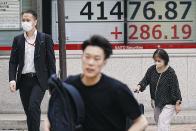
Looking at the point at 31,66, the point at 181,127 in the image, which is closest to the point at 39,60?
the point at 31,66

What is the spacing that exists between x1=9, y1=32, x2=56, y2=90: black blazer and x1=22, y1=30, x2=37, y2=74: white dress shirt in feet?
0.14

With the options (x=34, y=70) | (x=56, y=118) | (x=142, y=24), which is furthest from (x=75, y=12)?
(x=56, y=118)

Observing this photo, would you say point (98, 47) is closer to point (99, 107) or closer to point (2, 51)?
point (99, 107)

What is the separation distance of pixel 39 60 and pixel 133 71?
154 inches

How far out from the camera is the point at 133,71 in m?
11.7

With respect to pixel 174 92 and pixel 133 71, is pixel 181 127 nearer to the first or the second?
pixel 133 71

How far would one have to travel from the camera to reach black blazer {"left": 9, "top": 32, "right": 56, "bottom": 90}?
8039mm

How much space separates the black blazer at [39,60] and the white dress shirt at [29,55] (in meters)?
0.04

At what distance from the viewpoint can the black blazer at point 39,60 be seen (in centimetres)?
804

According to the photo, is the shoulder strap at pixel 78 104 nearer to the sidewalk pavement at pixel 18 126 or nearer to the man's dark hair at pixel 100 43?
the man's dark hair at pixel 100 43

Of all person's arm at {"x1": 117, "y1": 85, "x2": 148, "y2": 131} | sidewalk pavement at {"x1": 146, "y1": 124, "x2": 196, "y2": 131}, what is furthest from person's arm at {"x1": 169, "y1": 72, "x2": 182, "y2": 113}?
person's arm at {"x1": 117, "y1": 85, "x2": 148, "y2": 131}

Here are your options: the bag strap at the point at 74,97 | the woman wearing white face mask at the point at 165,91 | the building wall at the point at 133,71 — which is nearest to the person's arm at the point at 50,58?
the woman wearing white face mask at the point at 165,91

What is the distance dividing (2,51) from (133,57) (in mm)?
2367

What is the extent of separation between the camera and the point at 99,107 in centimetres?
427
